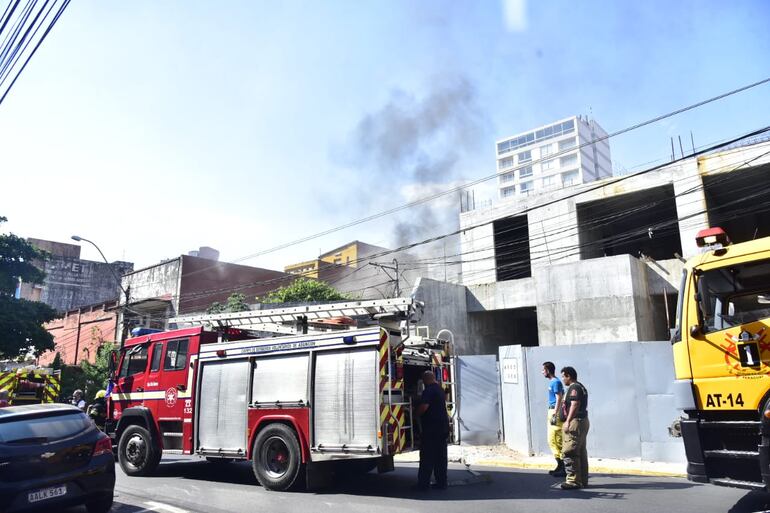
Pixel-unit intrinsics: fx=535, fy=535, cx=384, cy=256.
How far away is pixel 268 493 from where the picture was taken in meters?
7.58

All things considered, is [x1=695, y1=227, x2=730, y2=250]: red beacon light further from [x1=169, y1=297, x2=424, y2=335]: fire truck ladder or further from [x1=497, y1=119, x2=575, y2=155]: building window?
[x1=497, y1=119, x2=575, y2=155]: building window

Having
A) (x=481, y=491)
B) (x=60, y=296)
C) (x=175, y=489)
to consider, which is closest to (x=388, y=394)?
(x=481, y=491)

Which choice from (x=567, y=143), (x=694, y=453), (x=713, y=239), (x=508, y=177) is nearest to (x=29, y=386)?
(x=694, y=453)

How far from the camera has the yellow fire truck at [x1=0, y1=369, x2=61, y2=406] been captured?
17953mm

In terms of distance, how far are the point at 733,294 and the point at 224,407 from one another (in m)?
7.16

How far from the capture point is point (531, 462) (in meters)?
10.2

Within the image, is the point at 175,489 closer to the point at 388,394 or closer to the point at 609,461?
the point at 388,394

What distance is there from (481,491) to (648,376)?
4.67 meters

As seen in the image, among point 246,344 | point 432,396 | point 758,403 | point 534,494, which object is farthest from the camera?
point 246,344

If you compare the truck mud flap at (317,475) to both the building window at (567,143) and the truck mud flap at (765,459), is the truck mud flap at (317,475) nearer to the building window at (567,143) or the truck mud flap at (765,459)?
the truck mud flap at (765,459)

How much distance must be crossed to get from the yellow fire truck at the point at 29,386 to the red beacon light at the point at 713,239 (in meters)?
20.4

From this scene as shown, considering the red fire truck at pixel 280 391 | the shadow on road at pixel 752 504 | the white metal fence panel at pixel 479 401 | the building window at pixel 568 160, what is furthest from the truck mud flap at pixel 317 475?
the building window at pixel 568 160

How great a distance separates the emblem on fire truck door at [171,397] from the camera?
29.9ft

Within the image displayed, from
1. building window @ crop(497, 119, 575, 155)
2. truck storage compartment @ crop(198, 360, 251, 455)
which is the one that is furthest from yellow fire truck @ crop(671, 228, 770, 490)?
building window @ crop(497, 119, 575, 155)
